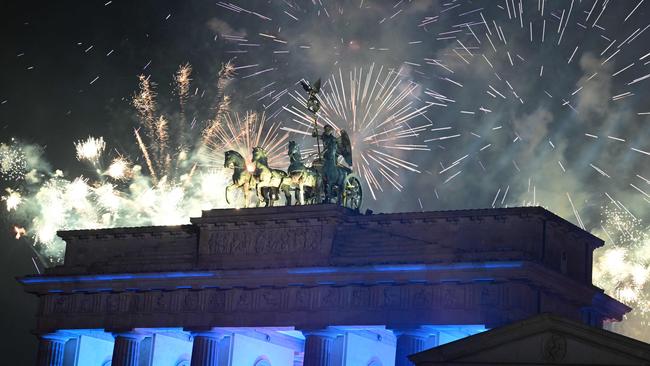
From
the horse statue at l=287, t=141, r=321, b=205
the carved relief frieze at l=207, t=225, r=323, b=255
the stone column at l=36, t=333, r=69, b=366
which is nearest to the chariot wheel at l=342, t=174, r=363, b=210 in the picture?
the horse statue at l=287, t=141, r=321, b=205

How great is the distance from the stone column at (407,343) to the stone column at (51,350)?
1818 cm

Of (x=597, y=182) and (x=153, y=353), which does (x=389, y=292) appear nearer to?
(x=153, y=353)

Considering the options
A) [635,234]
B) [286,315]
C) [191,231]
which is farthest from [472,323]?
[635,234]

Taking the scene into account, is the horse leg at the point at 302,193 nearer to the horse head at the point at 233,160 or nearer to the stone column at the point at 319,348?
the horse head at the point at 233,160

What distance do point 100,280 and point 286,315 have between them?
9.96 m

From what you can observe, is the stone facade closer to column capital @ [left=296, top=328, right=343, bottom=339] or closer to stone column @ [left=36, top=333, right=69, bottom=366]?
column capital @ [left=296, top=328, right=343, bottom=339]

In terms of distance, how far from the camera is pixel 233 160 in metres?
62.4

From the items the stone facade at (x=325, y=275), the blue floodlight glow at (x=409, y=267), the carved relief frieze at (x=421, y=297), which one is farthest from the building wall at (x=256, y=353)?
the carved relief frieze at (x=421, y=297)

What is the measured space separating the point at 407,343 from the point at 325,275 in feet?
15.4

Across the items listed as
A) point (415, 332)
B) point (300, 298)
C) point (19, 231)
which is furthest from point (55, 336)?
point (415, 332)

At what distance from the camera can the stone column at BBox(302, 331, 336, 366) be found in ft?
188

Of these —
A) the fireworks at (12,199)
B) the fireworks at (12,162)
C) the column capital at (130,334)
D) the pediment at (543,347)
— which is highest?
the fireworks at (12,162)

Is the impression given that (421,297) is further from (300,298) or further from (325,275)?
(300,298)

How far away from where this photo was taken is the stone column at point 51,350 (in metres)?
65.1
